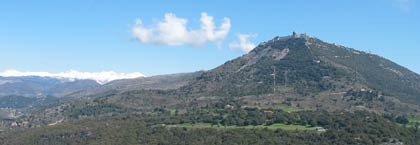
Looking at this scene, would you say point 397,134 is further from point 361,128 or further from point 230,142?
point 230,142

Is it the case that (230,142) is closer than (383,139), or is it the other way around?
(383,139)

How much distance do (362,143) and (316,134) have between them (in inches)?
708

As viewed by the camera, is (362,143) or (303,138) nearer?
(362,143)

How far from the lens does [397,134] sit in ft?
636

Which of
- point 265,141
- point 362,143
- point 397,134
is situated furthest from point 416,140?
point 265,141

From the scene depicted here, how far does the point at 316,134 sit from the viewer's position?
197250 millimetres

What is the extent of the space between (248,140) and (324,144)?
25.5 metres

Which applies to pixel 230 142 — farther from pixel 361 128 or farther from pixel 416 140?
pixel 416 140

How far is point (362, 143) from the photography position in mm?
183375

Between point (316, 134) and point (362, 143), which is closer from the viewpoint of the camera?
point (362, 143)

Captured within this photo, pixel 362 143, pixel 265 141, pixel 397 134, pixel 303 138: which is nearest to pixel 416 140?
pixel 397 134

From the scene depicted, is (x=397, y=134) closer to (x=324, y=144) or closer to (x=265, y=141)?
(x=324, y=144)

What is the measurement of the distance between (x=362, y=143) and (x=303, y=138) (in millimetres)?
20506

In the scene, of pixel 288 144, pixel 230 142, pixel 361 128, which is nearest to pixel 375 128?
pixel 361 128
